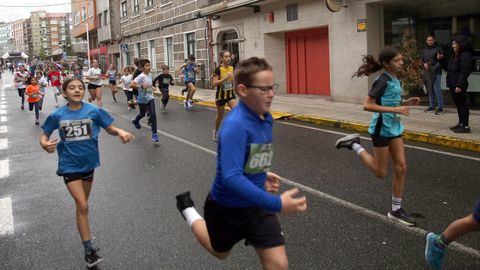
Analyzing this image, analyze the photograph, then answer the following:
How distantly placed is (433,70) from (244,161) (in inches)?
384

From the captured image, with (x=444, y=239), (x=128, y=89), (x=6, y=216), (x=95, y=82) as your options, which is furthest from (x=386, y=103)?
(x=95, y=82)

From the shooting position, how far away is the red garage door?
56.0 ft

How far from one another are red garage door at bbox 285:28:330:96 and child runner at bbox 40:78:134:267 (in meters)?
13.4

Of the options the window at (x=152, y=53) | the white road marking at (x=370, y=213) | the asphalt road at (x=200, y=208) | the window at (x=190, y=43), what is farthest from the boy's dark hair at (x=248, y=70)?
the window at (x=152, y=53)

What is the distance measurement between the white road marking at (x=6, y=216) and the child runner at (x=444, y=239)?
3.92 meters

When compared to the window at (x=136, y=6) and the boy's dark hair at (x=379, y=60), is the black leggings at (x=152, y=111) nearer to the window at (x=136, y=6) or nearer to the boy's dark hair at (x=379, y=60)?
the boy's dark hair at (x=379, y=60)

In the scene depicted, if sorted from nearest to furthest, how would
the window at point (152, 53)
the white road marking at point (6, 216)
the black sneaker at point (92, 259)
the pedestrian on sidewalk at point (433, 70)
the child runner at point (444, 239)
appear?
the child runner at point (444, 239)
the black sneaker at point (92, 259)
the white road marking at point (6, 216)
the pedestrian on sidewalk at point (433, 70)
the window at point (152, 53)

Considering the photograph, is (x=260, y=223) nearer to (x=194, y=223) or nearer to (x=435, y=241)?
(x=194, y=223)

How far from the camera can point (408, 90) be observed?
12.9 meters

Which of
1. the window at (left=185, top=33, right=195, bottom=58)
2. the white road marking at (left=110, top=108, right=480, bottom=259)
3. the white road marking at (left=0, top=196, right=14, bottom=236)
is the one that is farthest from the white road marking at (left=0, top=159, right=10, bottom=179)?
the window at (left=185, top=33, right=195, bottom=58)

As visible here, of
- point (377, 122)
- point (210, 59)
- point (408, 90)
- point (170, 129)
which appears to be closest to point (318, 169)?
point (377, 122)

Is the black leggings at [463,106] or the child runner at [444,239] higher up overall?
the black leggings at [463,106]

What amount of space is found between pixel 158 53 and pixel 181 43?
4235 millimetres

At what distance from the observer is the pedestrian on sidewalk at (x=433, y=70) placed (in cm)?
1120
